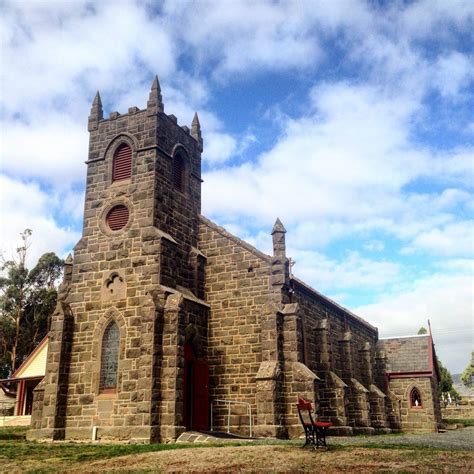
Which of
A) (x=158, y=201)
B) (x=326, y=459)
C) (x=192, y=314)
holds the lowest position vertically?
(x=326, y=459)

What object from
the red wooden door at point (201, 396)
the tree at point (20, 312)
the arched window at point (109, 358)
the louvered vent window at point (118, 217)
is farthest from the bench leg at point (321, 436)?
the tree at point (20, 312)

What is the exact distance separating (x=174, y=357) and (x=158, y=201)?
6663 mm

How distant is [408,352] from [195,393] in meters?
20.0

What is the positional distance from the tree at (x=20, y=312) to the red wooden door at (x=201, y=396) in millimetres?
31157

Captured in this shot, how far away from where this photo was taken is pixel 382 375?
1334 inches

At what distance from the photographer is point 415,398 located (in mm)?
33469

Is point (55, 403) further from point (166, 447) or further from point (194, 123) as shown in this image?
point (194, 123)

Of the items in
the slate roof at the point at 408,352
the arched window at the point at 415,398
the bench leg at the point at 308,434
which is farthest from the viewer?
the slate roof at the point at 408,352

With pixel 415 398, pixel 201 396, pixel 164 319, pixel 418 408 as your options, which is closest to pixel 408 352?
pixel 415 398

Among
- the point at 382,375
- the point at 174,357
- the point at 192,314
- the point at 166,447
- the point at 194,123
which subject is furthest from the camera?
the point at 382,375

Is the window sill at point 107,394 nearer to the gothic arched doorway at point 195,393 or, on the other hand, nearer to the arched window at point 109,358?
the arched window at point 109,358

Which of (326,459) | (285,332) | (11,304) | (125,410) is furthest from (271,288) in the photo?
(11,304)

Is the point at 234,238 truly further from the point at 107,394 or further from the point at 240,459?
the point at 240,459

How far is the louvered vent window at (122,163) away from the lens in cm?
2272
